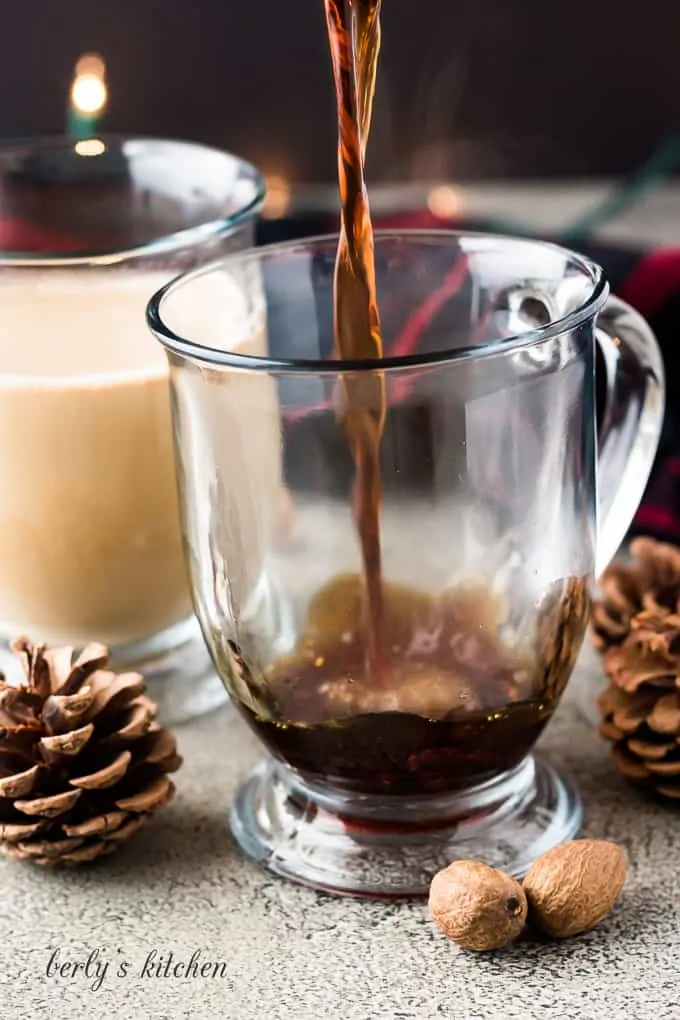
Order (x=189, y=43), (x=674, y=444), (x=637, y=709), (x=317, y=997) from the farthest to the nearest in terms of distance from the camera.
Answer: (x=189, y=43)
(x=674, y=444)
(x=637, y=709)
(x=317, y=997)

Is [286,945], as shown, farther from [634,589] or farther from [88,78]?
[88,78]

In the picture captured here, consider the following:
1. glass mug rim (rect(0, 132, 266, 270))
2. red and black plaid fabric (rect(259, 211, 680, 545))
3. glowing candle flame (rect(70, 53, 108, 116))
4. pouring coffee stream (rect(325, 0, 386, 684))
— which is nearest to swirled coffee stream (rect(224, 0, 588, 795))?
pouring coffee stream (rect(325, 0, 386, 684))

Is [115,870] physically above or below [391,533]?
below

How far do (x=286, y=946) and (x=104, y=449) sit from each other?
259 mm

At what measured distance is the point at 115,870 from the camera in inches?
25.7

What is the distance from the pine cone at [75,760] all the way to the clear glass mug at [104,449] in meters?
0.11

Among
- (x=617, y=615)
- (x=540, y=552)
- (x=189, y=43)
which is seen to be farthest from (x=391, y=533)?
(x=189, y=43)

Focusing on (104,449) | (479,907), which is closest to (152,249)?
(104,449)

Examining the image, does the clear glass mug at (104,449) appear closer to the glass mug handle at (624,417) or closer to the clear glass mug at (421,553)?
the clear glass mug at (421,553)

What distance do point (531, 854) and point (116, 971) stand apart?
171mm

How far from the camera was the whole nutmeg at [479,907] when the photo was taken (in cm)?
57

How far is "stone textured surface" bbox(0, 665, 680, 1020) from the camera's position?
1.82ft

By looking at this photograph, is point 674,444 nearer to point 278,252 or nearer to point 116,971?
point 278,252

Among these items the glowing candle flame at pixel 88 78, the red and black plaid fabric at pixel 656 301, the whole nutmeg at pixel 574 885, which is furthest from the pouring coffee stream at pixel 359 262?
the glowing candle flame at pixel 88 78
